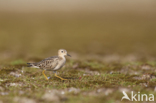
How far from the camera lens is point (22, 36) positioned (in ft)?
170

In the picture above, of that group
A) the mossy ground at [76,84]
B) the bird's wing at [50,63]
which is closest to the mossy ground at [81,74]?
the mossy ground at [76,84]

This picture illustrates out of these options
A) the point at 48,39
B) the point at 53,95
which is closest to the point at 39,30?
the point at 48,39

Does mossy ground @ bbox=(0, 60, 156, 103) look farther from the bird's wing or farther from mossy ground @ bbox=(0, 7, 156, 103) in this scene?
the bird's wing

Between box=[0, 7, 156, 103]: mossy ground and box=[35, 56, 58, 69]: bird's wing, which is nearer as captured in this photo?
box=[0, 7, 156, 103]: mossy ground

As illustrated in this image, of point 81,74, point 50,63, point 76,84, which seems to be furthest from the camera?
point 81,74

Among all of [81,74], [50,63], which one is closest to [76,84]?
[50,63]

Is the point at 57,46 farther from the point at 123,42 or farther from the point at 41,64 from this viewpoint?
the point at 41,64

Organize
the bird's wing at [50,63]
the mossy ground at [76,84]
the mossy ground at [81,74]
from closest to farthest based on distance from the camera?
1. the mossy ground at [76,84]
2. the mossy ground at [81,74]
3. the bird's wing at [50,63]

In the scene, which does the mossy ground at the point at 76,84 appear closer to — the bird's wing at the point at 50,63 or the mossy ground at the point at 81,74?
the mossy ground at the point at 81,74

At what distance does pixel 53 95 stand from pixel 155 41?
118ft

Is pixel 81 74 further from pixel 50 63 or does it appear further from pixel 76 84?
pixel 76 84

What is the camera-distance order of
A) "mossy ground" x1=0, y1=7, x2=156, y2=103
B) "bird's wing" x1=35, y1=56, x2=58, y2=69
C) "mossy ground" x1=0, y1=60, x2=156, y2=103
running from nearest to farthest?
1. "mossy ground" x1=0, y1=60, x2=156, y2=103
2. "mossy ground" x1=0, y1=7, x2=156, y2=103
3. "bird's wing" x1=35, y1=56, x2=58, y2=69

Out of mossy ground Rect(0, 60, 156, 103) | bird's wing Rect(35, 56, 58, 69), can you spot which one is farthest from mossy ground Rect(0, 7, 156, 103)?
bird's wing Rect(35, 56, 58, 69)

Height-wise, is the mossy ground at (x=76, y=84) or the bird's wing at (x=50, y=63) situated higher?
the bird's wing at (x=50, y=63)
